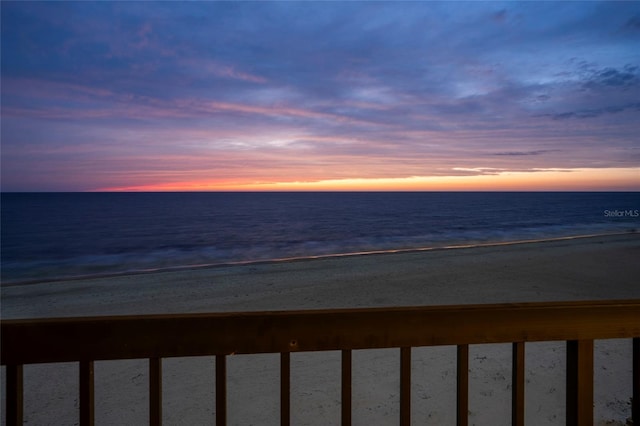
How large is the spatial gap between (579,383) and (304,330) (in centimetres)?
107

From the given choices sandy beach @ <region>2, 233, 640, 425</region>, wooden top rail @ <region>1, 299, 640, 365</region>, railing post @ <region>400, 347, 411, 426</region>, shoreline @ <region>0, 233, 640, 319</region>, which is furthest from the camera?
shoreline @ <region>0, 233, 640, 319</region>

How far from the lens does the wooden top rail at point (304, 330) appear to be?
1147 mm

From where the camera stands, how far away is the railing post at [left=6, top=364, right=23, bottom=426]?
1.15 metres

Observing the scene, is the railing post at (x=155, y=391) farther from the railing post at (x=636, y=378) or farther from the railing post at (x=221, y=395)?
the railing post at (x=636, y=378)

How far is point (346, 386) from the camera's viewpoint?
125 centimetres

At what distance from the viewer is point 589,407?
1366 mm

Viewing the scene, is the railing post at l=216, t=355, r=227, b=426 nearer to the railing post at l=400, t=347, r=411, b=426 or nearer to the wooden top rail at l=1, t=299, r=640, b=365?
the wooden top rail at l=1, t=299, r=640, b=365

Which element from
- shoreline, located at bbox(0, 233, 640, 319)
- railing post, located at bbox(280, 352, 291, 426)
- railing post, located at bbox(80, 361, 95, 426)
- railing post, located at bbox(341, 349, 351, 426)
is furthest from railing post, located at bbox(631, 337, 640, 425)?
shoreline, located at bbox(0, 233, 640, 319)

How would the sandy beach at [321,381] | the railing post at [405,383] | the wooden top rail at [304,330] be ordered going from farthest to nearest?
the sandy beach at [321,381], the railing post at [405,383], the wooden top rail at [304,330]

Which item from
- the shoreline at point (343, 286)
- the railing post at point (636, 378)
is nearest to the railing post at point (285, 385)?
the railing post at point (636, 378)

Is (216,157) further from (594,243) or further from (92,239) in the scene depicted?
(594,243)

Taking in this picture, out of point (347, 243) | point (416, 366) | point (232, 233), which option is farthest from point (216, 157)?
point (416, 366)

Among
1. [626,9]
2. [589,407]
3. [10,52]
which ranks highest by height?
[626,9]

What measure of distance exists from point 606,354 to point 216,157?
108ft
